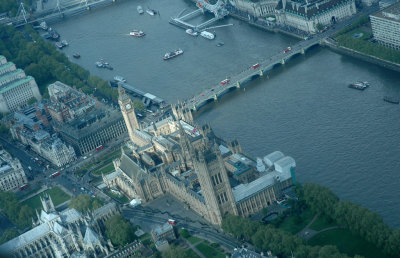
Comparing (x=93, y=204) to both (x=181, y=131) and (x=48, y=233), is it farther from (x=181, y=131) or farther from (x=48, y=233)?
(x=181, y=131)

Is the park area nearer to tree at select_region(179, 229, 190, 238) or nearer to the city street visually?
the city street

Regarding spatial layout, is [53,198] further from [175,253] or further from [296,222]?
[296,222]

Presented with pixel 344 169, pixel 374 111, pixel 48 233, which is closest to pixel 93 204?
Answer: pixel 48 233

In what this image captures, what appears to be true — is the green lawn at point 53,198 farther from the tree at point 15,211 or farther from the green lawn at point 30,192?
the tree at point 15,211

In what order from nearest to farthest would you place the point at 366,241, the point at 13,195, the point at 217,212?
the point at 366,241, the point at 217,212, the point at 13,195

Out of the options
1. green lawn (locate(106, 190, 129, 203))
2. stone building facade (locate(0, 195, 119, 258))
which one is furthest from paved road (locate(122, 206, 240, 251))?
stone building facade (locate(0, 195, 119, 258))

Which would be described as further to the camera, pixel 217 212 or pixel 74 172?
pixel 74 172
